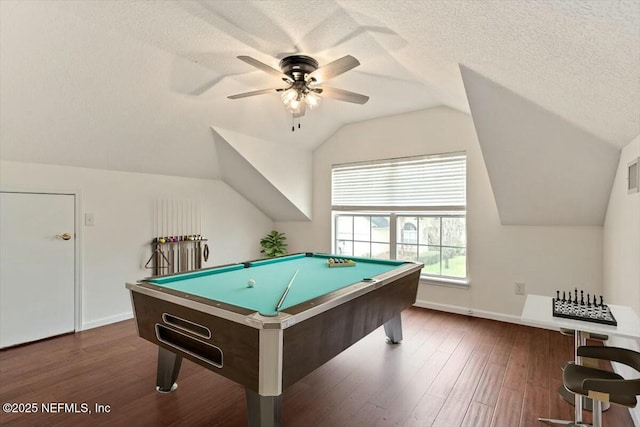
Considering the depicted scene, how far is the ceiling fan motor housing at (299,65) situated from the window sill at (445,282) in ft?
9.33

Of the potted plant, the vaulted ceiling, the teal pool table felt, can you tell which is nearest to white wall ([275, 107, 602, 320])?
the vaulted ceiling

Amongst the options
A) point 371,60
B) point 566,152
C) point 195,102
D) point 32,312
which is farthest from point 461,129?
point 32,312

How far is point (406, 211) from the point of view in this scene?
416 cm

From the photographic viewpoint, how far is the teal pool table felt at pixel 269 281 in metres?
1.79

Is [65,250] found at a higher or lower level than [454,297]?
higher

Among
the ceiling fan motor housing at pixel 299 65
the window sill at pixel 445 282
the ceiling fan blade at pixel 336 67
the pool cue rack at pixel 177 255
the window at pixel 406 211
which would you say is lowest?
the window sill at pixel 445 282

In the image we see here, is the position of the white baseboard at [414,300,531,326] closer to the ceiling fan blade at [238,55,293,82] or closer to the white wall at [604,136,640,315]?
the white wall at [604,136,640,315]

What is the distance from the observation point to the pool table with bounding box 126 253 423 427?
54.7 inches

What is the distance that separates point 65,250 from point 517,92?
13.8ft

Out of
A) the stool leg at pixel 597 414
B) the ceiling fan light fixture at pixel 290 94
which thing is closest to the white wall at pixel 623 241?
the stool leg at pixel 597 414

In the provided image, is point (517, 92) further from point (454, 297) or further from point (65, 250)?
point (65, 250)

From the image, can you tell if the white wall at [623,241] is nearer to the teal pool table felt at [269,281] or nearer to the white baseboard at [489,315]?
the white baseboard at [489,315]

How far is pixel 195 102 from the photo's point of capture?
3.15m

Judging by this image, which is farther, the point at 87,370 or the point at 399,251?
the point at 399,251
